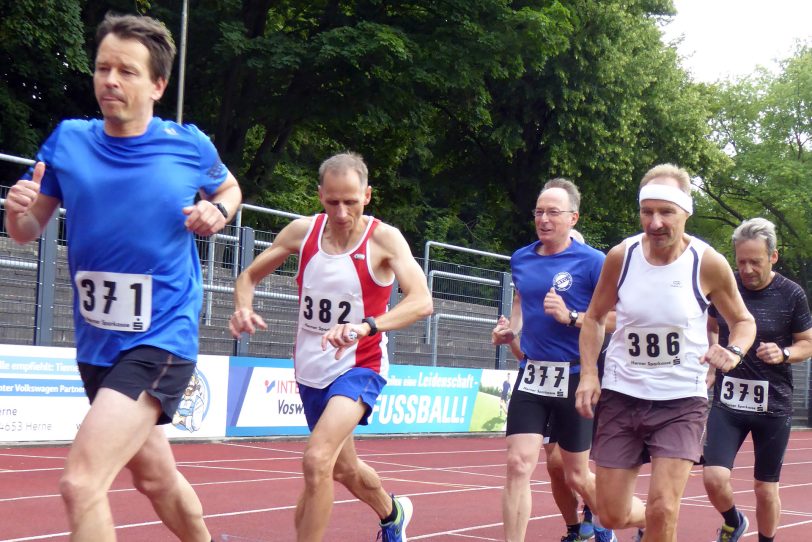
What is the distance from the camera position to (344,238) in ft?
20.9

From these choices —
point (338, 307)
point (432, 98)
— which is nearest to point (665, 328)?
point (338, 307)

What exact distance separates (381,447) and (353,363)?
10753 millimetres

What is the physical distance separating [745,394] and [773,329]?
1.54 feet

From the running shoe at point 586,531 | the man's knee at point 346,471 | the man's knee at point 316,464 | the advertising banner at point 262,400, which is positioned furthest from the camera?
the advertising banner at point 262,400

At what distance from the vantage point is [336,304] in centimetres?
631

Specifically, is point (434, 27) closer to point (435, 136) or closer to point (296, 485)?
point (435, 136)

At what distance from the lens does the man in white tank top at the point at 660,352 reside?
573 cm

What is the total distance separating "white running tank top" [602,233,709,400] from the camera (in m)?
5.80

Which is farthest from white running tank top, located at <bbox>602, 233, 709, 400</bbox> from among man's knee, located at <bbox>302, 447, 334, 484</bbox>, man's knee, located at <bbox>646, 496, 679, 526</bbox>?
man's knee, located at <bbox>302, 447, 334, 484</bbox>

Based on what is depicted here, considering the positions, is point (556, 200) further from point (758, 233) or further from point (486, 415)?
point (486, 415)

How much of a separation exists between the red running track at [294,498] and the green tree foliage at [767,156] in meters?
39.5

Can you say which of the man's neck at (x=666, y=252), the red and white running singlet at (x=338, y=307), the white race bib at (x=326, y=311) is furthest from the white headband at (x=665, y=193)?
the white race bib at (x=326, y=311)

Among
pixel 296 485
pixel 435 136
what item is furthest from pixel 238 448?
pixel 435 136

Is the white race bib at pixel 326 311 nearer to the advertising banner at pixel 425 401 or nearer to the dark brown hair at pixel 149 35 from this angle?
the dark brown hair at pixel 149 35
